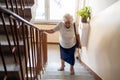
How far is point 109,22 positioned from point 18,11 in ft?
5.00

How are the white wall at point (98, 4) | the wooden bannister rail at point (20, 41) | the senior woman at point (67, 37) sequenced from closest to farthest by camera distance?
the wooden bannister rail at point (20, 41) < the white wall at point (98, 4) < the senior woman at point (67, 37)

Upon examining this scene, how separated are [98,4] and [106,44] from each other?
978 mm

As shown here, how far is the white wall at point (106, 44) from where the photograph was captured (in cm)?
295

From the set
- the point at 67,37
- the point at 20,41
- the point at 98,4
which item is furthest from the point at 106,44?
the point at 20,41

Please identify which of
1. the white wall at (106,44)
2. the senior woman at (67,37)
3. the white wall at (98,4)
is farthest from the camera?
the senior woman at (67,37)

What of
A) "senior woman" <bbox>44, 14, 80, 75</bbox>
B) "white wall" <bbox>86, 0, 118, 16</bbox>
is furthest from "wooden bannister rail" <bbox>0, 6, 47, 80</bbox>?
"white wall" <bbox>86, 0, 118, 16</bbox>

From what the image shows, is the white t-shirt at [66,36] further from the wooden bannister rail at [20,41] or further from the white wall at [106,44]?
the wooden bannister rail at [20,41]

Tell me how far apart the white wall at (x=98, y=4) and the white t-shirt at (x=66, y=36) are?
683mm

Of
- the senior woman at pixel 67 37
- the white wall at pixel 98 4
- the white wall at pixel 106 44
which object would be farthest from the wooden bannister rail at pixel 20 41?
the white wall at pixel 98 4

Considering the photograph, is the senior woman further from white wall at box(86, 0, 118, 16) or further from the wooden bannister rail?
the wooden bannister rail

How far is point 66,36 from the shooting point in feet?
12.5

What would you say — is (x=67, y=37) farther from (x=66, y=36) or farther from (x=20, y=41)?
(x=20, y=41)

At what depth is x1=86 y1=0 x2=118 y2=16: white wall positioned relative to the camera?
341cm

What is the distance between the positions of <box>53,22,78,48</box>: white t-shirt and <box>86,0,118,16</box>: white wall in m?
0.68
